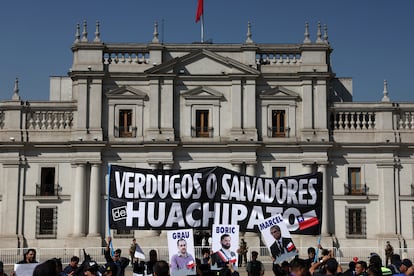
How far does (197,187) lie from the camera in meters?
23.3

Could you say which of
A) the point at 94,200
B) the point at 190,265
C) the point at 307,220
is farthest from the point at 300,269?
the point at 94,200

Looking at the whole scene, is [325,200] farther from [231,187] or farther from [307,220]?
[231,187]

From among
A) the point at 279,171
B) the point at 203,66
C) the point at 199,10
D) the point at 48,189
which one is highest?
the point at 199,10

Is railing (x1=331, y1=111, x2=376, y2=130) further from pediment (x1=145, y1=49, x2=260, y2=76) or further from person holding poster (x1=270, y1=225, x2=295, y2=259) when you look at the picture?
person holding poster (x1=270, y1=225, x2=295, y2=259)

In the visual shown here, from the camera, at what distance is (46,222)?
42688mm

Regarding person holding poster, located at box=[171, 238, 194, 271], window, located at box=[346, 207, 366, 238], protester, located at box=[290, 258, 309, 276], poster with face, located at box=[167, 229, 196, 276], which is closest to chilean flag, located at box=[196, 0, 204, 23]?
window, located at box=[346, 207, 366, 238]

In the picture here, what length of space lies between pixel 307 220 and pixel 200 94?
21648 mm

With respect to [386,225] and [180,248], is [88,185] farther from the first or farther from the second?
[180,248]

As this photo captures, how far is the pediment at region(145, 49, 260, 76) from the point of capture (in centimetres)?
4353

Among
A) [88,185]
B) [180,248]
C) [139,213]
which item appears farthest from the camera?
[88,185]

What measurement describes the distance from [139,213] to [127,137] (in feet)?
71.6

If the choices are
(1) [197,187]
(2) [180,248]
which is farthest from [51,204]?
(2) [180,248]

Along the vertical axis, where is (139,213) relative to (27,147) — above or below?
below

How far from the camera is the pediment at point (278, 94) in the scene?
144 feet
